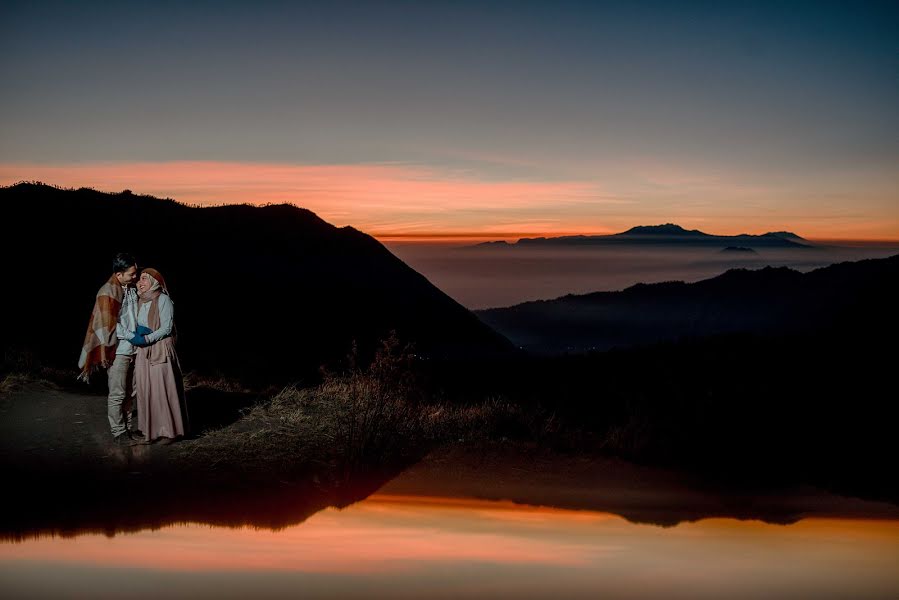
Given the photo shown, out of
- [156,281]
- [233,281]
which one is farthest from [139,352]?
[233,281]

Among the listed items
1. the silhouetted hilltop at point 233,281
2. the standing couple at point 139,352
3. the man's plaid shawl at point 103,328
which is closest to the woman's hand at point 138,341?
the standing couple at point 139,352

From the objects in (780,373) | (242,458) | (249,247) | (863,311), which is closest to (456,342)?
(249,247)

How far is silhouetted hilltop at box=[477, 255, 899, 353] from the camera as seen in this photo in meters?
108

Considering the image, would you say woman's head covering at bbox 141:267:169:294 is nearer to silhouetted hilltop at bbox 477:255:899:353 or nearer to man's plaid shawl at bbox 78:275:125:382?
man's plaid shawl at bbox 78:275:125:382

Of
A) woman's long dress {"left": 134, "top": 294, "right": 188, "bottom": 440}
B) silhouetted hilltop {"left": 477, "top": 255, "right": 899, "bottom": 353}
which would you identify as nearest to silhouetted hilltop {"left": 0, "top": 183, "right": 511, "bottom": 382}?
silhouetted hilltop {"left": 477, "top": 255, "right": 899, "bottom": 353}

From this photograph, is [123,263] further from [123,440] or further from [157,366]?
[123,440]

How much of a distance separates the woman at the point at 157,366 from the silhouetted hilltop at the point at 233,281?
29004 mm

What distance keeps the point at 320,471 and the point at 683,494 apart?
3335 millimetres

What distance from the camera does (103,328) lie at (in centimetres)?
946

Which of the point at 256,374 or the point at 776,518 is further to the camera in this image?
the point at 256,374

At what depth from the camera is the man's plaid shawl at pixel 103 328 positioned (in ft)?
30.9

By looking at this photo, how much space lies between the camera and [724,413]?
10.4 meters

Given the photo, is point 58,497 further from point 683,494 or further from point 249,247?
point 249,247

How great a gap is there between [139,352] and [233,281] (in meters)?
71.9
